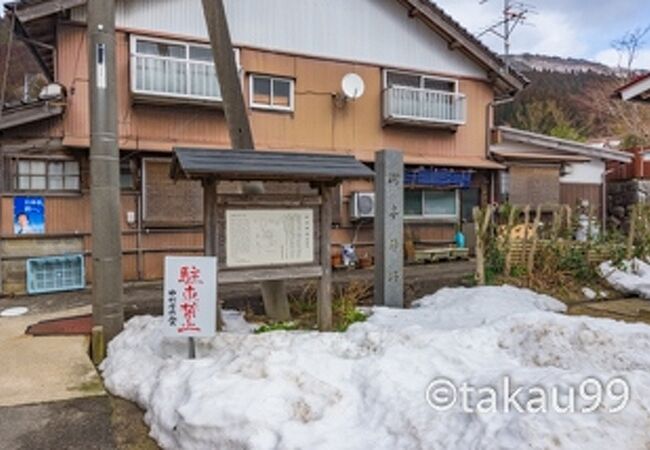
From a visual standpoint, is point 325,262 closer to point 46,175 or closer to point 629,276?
point 629,276

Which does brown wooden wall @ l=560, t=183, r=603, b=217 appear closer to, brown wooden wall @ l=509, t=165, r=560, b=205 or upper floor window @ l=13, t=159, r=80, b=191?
brown wooden wall @ l=509, t=165, r=560, b=205

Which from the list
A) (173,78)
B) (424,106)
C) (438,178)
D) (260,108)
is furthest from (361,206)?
(173,78)

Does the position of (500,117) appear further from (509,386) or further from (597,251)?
(509,386)

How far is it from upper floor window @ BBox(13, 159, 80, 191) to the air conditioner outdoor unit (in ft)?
19.7

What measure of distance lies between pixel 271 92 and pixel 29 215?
559cm

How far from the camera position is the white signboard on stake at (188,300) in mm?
4031

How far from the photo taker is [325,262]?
17.6 feet

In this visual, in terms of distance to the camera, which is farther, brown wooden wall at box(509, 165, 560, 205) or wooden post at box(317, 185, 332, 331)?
brown wooden wall at box(509, 165, 560, 205)

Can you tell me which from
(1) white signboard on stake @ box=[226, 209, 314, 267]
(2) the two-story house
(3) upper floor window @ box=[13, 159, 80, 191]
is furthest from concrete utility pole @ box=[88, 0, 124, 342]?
(3) upper floor window @ box=[13, 159, 80, 191]

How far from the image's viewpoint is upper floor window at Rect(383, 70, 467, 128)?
38.7ft

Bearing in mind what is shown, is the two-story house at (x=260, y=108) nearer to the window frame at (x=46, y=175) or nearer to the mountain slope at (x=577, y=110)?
the window frame at (x=46, y=175)

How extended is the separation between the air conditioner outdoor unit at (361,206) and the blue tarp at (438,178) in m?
1.31

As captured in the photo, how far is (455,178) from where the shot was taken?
12.8 metres

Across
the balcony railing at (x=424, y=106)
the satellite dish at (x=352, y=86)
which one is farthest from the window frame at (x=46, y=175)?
the balcony railing at (x=424, y=106)
